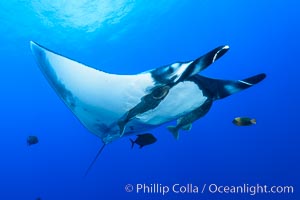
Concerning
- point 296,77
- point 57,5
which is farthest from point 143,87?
point 296,77

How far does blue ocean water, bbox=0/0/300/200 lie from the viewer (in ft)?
36.9

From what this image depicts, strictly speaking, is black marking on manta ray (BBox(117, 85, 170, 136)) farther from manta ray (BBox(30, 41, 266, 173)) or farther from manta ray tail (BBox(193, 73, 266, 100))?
manta ray tail (BBox(193, 73, 266, 100))

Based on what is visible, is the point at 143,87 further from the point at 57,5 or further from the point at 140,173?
the point at 140,173

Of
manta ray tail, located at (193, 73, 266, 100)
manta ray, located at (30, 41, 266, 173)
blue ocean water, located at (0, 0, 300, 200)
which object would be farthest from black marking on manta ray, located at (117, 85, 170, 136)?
blue ocean water, located at (0, 0, 300, 200)

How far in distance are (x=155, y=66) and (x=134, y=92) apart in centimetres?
1233

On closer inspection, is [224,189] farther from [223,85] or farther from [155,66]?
[223,85]

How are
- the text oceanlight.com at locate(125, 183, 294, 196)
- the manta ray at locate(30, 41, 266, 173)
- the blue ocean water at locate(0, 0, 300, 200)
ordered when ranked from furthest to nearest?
1. the text oceanlight.com at locate(125, 183, 294, 196)
2. the blue ocean water at locate(0, 0, 300, 200)
3. the manta ray at locate(30, 41, 266, 173)

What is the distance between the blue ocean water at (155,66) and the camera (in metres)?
11.3

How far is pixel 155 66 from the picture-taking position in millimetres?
15078

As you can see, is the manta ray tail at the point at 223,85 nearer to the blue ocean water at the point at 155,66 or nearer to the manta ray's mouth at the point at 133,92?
the manta ray's mouth at the point at 133,92

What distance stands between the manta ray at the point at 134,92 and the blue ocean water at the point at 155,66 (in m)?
7.55

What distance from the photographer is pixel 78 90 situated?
3061 millimetres

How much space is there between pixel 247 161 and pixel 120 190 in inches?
325

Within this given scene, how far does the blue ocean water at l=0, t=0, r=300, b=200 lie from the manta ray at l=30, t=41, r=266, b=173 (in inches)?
297
